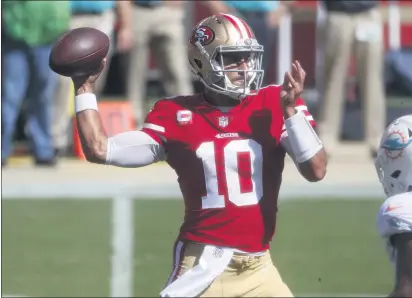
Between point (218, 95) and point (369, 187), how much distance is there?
4.77 m

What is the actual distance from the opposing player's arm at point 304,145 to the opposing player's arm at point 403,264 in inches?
25.8

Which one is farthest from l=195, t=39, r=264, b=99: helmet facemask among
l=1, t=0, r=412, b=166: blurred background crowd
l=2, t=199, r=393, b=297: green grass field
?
l=1, t=0, r=412, b=166: blurred background crowd

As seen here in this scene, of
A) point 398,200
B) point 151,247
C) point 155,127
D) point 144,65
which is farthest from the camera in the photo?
point 144,65

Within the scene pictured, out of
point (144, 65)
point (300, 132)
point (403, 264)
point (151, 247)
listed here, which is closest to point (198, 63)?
point (300, 132)

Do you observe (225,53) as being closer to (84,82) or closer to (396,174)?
(84,82)

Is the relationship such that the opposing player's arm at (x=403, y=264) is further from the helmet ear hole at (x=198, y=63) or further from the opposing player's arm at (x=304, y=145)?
the helmet ear hole at (x=198, y=63)

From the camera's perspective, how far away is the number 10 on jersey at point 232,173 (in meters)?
4.43

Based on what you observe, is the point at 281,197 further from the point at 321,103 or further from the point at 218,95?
the point at 218,95

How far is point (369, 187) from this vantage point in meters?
9.13

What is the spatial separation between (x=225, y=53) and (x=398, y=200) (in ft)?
3.23

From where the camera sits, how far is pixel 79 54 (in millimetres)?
4379

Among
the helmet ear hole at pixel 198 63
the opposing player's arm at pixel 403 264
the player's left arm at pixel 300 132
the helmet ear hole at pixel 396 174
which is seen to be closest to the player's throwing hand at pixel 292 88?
the player's left arm at pixel 300 132

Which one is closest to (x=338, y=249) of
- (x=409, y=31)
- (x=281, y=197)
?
(x=281, y=197)

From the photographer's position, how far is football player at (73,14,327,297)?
4383mm
